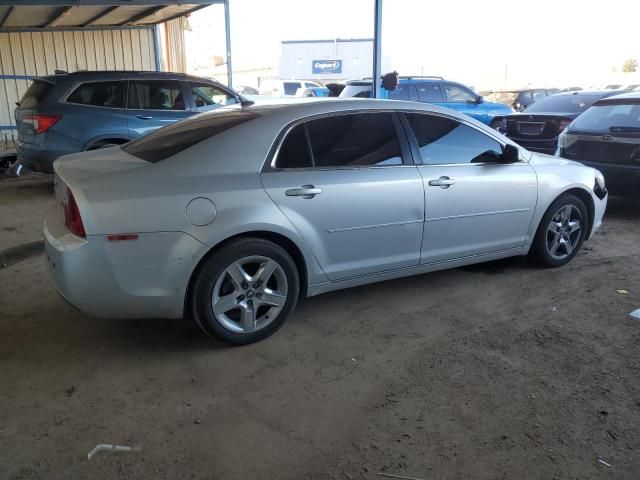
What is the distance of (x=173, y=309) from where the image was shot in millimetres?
3367

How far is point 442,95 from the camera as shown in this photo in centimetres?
1338

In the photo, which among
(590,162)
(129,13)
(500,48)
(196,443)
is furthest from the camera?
(500,48)

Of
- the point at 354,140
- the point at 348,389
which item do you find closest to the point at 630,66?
the point at 354,140

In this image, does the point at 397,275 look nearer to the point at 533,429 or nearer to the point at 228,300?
the point at 228,300

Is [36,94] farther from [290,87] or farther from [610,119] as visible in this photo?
[290,87]

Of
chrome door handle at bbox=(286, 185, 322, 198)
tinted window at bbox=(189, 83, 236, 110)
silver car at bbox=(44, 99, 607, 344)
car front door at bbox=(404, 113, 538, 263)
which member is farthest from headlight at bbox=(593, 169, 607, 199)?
tinted window at bbox=(189, 83, 236, 110)

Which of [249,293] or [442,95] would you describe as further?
[442,95]

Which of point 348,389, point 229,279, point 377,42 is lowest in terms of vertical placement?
point 348,389

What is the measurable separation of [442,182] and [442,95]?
390 inches

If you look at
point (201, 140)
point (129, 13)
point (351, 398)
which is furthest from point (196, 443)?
point (129, 13)

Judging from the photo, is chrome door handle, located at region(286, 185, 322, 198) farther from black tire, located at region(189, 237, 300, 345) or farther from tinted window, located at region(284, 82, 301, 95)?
tinted window, located at region(284, 82, 301, 95)

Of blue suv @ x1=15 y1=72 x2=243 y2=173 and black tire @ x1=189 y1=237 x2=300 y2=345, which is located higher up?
blue suv @ x1=15 y1=72 x2=243 y2=173

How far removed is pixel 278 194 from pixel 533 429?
1955mm

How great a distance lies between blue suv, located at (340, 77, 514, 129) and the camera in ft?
43.5
